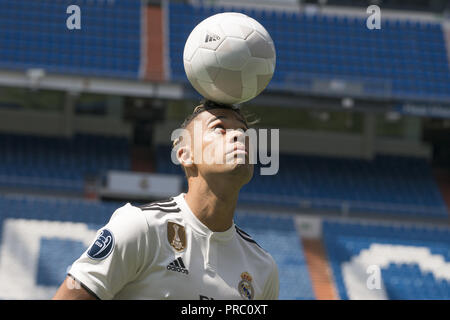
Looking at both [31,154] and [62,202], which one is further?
[31,154]

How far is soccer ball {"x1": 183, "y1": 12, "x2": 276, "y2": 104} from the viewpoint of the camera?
2664 millimetres

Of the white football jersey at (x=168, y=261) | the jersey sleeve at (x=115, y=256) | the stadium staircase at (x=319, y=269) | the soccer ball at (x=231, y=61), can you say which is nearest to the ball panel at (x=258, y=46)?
the soccer ball at (x=231, y=61)

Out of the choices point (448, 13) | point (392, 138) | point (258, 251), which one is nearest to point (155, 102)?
point (392, 138)

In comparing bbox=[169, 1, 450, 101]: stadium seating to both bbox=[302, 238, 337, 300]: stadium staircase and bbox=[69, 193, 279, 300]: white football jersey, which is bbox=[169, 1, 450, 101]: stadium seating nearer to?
bbox=[302, 238, 337, 300]: stadium staircase

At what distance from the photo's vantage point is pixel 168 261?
99.0 inches

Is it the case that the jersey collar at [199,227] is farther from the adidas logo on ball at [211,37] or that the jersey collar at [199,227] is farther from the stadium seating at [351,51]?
the stadium seating at [351,51]

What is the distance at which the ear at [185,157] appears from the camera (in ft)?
8.93

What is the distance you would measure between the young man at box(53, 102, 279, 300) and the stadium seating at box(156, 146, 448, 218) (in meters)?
15.8

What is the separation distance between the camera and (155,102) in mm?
20953

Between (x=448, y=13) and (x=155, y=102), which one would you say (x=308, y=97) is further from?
(x=448, y=13)

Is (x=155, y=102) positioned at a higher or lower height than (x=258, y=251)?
higher

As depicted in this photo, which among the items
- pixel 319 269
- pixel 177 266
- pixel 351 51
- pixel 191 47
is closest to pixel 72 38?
pixel 351 51
